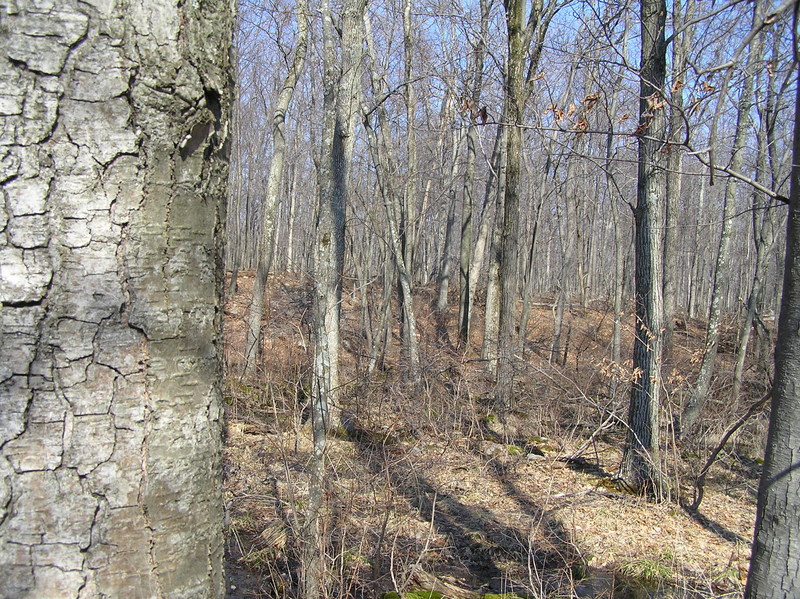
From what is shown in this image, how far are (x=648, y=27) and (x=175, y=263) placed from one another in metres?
7.11

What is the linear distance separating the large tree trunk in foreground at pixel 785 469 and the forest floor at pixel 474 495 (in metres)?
1.27

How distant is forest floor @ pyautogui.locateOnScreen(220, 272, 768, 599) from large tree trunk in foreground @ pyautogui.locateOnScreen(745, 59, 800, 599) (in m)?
→ 1.27

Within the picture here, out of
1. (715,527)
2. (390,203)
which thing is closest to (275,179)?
(390,203)

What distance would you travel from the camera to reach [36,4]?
0.91 m

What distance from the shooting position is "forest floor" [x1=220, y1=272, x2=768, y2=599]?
460cm

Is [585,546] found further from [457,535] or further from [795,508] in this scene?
[795,508]

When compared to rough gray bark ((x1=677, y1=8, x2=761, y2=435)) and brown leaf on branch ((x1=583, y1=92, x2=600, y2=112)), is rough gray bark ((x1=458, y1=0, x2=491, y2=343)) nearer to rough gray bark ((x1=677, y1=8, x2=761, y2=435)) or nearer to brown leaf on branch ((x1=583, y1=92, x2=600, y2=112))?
rough gray bark ((x1=677, y1=8, x2=761, y2=435))

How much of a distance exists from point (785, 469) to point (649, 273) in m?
4.12

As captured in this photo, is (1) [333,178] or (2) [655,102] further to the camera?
(1) [333,178]

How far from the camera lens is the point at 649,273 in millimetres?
6812

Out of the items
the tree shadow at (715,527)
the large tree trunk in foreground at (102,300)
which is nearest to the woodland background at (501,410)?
the tree shadow at (715,527)

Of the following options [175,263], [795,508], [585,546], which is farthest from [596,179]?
[175,263]

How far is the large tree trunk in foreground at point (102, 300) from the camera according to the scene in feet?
3.03

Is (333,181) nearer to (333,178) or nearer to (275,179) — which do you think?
(333,178)
